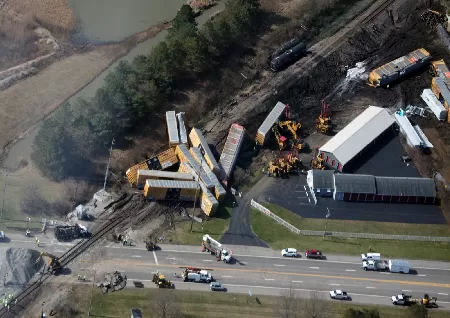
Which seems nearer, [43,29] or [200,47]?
[200,47]

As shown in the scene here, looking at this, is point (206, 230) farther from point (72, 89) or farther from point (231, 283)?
point (72, 89)

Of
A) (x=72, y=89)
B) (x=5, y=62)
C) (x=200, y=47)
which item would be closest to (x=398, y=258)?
(x=200, y=47)

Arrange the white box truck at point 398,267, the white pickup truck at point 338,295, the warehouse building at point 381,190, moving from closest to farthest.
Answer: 1. the white pickup truck at point 338,295
2. the white box truck at point 398,267
3. the warehouse building at point 381,190

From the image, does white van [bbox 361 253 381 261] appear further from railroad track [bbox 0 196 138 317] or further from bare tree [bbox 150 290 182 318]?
railroad track [bbox 0 196 138 317]

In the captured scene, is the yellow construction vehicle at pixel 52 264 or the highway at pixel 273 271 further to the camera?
the highway at pixel 273 271

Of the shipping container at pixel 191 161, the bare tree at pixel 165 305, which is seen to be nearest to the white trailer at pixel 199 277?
the bare tree at pixel 165 305

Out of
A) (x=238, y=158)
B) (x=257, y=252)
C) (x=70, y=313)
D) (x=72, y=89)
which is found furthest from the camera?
(x=72, y=89)

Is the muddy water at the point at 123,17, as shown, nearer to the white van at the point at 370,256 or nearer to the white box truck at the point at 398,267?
the white van at the point at 370,256
